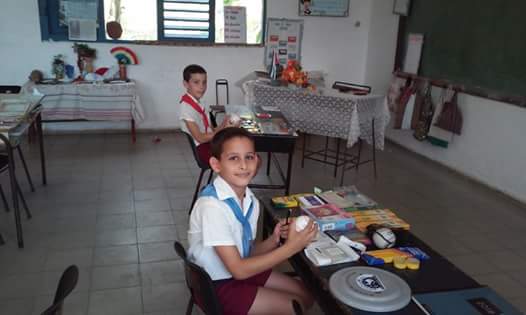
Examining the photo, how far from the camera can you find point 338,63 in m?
6.10

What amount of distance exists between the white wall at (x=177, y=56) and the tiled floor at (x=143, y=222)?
32.0 inches

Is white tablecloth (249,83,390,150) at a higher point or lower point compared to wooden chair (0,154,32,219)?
higher

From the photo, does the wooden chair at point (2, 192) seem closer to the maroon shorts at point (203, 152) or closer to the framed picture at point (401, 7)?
the maroon shorts at point (203, 152)

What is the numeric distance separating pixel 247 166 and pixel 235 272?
35 cm

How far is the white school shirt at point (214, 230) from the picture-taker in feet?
4.75

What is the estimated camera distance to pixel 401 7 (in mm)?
5477

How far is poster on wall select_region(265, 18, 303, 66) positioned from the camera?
575cm

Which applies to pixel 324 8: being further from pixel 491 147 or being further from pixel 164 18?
pixel 491 147

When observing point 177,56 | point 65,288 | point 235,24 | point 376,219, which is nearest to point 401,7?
point 235,24

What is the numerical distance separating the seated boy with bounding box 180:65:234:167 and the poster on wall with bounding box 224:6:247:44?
2702 mm

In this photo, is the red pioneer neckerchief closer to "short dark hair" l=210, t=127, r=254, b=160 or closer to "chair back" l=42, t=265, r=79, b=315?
"short dark hair" l=210, t=127, r=254, b=160

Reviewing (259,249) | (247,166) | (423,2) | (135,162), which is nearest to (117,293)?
(259,249)

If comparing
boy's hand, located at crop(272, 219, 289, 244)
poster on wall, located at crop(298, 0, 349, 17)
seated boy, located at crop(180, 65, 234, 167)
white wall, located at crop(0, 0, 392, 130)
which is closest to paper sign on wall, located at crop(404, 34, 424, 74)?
white wall, located at crop(0, 0, 392, 130)

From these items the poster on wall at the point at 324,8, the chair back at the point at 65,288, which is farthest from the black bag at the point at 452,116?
the chair back at the point at 65,288
